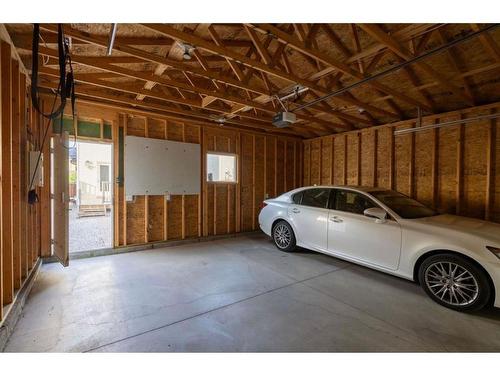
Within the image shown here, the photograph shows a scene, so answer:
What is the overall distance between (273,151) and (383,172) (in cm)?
284

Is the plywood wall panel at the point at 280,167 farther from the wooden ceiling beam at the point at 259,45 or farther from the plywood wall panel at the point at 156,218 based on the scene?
the wooden ceiling beam at the point at 259,45

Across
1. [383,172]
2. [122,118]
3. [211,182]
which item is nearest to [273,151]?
[211,182]

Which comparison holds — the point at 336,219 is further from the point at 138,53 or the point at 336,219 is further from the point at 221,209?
the point at 138,53

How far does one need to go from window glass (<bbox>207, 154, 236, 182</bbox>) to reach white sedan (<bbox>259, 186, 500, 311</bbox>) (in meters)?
2.27

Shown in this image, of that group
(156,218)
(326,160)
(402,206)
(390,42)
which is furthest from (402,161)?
(156,218)

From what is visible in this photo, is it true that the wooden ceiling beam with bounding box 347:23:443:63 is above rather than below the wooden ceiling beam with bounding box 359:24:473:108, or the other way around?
above

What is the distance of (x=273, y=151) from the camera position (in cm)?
666

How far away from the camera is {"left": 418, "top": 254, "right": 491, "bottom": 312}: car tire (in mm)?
2383

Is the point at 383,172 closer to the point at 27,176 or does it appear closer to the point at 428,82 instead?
the point at 428,82

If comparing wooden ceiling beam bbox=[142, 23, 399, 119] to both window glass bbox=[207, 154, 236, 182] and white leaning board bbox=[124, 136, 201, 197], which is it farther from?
window glass bbox=[207, 154, 236, 182]

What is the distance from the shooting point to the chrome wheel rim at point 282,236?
4.48m

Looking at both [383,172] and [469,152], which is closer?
[469,152]

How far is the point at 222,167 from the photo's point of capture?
21.0 ft

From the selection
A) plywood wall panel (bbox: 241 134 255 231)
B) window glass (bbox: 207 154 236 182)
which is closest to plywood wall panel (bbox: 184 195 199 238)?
window glass (bbox: 207 154 236 182)
